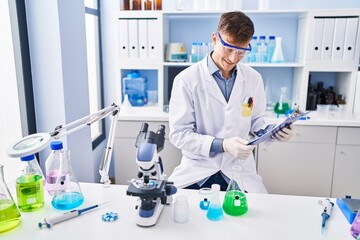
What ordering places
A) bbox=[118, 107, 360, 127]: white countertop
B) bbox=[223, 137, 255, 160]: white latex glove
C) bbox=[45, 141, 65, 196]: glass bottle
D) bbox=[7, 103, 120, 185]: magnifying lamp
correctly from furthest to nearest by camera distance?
1. bbox=[118, 107, 360, 127]: white countertop
2. bbox=[223, 137, 255, 160]: white latex glove
3. bbox=[45, 141, 65, 196]: glass bottle
4. bbox=[7, 103, 120, 185]: magnifying lamp

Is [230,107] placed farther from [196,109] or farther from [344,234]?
[344,234]

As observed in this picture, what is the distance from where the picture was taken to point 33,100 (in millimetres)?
1737

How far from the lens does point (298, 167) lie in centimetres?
250

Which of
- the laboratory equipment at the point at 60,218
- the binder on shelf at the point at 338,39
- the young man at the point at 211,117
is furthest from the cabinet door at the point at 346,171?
the laboratory equipment at the point at 60,218

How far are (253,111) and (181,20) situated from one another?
1.50 metres

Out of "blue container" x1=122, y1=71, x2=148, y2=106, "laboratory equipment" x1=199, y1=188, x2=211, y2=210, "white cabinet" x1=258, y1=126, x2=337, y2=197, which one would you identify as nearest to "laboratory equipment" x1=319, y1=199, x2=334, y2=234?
"laboratory equipment" x1=199, y1=188, x2=211, y2=210

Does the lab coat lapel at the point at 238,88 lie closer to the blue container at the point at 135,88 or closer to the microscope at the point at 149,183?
the microscope at the point at 149,183

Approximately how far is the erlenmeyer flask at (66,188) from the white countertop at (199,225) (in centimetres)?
4

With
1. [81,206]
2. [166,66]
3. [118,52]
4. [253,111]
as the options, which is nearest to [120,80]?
[118,52]

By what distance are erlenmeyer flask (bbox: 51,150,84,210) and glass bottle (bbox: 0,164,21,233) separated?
0.14m

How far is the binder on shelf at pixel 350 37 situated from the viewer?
93.9 inches

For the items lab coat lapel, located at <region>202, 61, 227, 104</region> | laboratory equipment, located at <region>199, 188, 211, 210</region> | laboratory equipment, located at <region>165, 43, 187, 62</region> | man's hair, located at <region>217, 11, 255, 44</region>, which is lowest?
laboratory equipment, located at <region>199, 188, 211, 210</region>

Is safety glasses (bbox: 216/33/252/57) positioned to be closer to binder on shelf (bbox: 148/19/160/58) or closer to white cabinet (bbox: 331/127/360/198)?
binder on shelf (bbox: 148/19/160/58)

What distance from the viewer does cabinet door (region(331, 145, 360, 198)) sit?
2.40m
